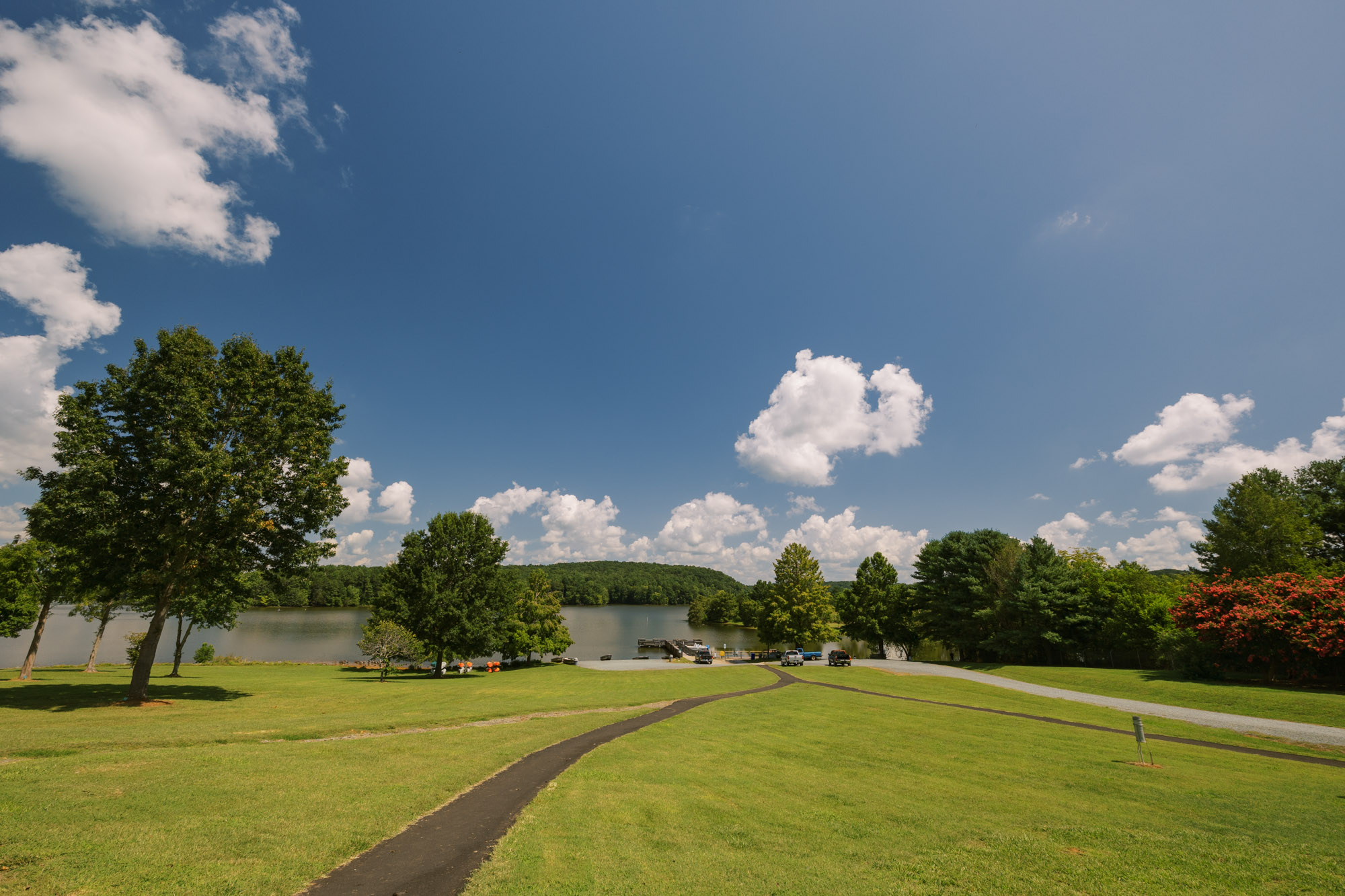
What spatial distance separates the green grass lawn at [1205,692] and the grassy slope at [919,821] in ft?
38.8

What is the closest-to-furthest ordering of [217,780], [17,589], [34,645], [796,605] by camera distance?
[217,780], [34,645], [17,589], [796,605]

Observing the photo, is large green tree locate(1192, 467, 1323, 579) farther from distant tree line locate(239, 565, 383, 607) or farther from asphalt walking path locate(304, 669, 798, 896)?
distant tree line locate(239, 565, 383, 607)

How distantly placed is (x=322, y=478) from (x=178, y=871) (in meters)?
19.2

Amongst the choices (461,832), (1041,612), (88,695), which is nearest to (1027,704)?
(1041,612)

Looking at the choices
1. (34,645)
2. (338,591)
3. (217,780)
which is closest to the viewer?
(217,780)

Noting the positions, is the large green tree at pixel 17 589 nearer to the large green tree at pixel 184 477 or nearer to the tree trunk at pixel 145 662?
the large green tree at pixel 184 477

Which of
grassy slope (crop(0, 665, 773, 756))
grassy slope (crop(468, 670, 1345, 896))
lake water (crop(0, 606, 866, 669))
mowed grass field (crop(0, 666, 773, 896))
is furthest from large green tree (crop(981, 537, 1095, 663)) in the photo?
mowed grass field (crop(0, 666, 773, 896))

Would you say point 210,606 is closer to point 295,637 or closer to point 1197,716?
point 1197,716

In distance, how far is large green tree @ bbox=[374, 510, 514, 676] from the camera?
1535 inches

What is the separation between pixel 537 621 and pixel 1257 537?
58443 millimetres

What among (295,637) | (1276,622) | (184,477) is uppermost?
(184,477)

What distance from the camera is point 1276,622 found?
1127 inches

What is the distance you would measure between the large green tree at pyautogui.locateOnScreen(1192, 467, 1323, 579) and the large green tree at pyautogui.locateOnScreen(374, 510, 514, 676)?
5444 centimetres

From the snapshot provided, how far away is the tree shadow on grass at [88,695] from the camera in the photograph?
18344 millimetres
